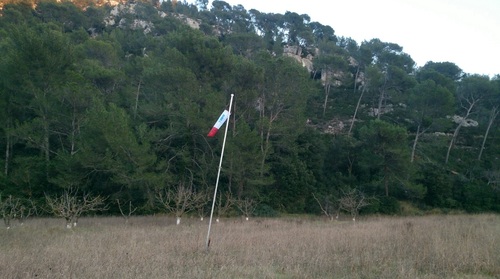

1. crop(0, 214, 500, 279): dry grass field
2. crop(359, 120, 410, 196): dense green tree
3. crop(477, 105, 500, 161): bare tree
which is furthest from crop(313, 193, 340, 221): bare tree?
crop(0, 214, 500, 279): dry grass field

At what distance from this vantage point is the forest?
25578 millimetres

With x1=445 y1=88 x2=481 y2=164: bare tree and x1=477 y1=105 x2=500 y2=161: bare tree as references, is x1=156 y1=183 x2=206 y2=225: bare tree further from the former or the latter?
x1=477 y1=105 x2=500 y2=161: bare tree

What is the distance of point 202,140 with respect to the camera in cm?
2848

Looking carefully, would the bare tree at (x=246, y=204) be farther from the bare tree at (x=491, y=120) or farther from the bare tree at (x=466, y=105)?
the bare tree at (x=491, y=120)

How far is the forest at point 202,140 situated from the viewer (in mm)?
25578

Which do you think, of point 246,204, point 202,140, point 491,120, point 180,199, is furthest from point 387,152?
point 180,199

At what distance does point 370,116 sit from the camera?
46656 mm

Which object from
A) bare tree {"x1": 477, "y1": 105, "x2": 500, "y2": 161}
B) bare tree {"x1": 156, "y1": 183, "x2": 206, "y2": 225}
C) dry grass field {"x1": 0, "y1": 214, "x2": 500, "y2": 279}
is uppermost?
bare tree {"x1": 477, "y1": 105, "x2": 500, "y2": 161}

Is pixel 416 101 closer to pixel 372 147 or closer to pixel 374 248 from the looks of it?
pixel 372 147

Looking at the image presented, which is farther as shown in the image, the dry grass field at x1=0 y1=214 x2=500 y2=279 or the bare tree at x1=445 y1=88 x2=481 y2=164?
the bare tree at x1=445 y1=88 x2=481 y2=164

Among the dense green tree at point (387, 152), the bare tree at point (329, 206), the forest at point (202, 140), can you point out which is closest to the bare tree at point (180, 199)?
the forest at point (202, 140)

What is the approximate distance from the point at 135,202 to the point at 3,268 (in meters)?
20.5

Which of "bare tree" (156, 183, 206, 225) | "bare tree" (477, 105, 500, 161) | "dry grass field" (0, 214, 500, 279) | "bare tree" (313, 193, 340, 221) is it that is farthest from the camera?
"bare tree" (477, 105, 500, 161)

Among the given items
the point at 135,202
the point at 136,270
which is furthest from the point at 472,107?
the point at 136,270
